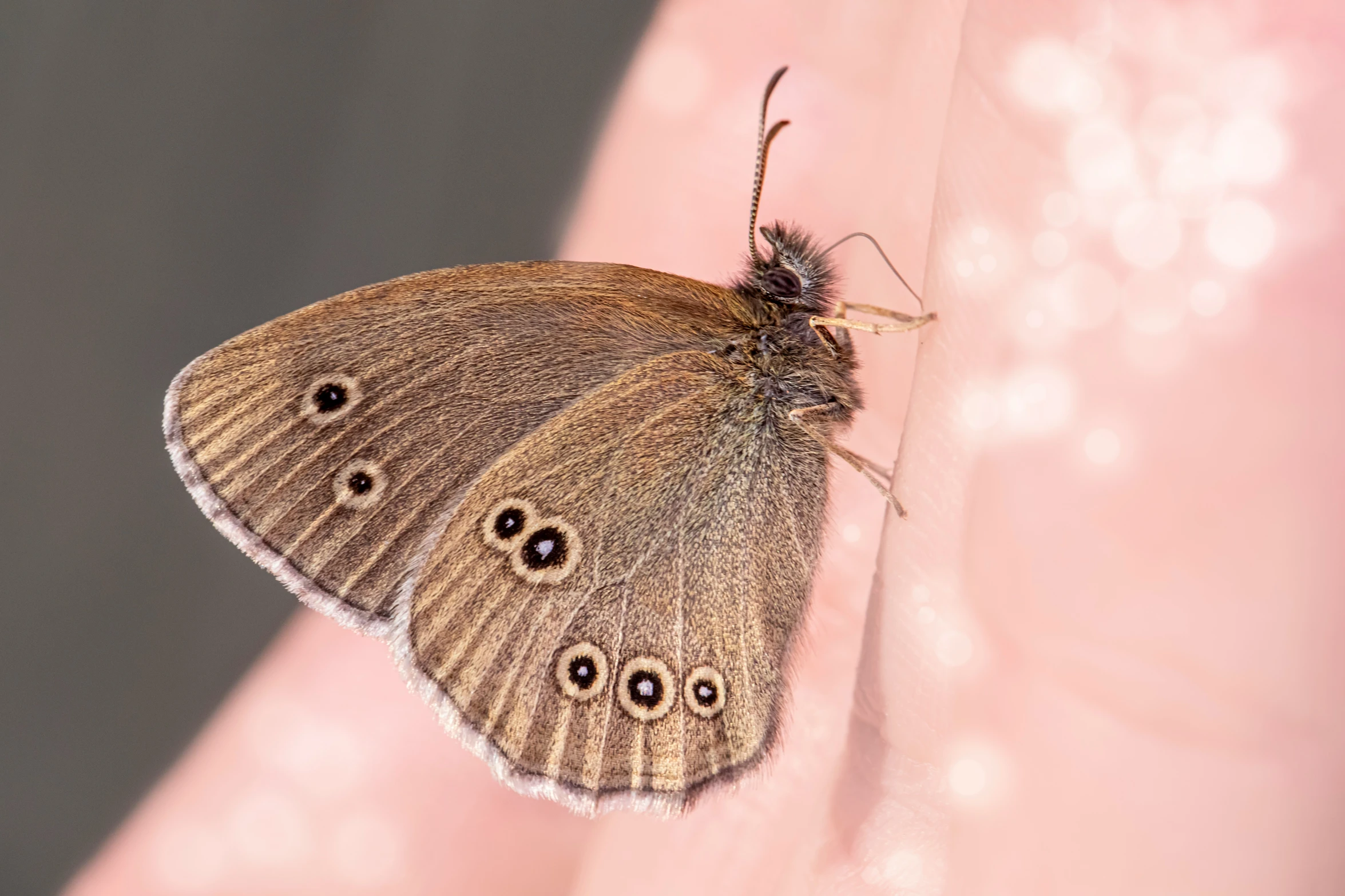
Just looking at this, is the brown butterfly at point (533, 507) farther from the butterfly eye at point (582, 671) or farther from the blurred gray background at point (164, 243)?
the blurred gray background at point (164, 243)

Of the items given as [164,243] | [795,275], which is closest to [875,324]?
[795,275]

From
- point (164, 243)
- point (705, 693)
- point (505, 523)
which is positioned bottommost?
point (705, 693)

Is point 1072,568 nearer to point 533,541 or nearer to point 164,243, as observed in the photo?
point 533,541

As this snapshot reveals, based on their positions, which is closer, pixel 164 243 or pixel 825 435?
pixel 825 435

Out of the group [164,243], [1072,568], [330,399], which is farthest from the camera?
[164,243]

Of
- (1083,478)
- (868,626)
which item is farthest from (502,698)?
(1083,478)

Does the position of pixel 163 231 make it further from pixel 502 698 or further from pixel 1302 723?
pixel 1302 723

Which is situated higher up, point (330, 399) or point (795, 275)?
point (795, 275)
